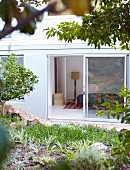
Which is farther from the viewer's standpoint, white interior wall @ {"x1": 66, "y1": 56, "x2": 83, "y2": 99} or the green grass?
white interior wall @ {"x1": 66, "y1": 56, "x2": 83, "y2": 99}

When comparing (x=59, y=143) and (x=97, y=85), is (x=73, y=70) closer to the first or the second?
(x=97, y=85)

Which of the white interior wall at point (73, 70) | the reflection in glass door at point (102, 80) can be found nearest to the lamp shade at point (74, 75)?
the white interior wall at point (73, 70)

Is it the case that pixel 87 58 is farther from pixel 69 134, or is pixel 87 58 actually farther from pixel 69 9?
pixel 69 9

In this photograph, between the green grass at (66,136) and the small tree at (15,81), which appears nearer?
the green grass at (66,136)

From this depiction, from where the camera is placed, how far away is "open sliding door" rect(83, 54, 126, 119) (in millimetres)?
10078

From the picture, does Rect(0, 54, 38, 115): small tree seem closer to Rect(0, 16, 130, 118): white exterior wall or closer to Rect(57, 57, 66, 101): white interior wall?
Rect(0, 16, 130, 118): white exterior wall

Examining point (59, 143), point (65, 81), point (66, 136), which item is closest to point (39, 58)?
point (65, 81)

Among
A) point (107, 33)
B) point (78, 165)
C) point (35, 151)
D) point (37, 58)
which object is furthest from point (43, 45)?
point (107, 33)

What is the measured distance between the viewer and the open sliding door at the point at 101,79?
10.1 meters

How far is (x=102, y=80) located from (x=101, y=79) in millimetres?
46

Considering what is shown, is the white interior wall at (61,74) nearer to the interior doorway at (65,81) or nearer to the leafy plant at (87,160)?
the interior doorway at (65,81)

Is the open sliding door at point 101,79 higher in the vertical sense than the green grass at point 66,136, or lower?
higher

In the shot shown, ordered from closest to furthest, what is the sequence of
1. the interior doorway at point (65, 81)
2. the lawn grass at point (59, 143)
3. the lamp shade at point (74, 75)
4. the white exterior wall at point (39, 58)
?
the lawn grass at point (59, 143)
the white exterior wall at point (39, 58)
the interior doorway at point (65, 81)
the lamp shade at point (74, 75)

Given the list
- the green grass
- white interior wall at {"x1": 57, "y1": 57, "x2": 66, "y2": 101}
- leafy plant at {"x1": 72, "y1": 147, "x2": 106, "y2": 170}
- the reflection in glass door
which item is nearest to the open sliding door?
the reflection in glass door
